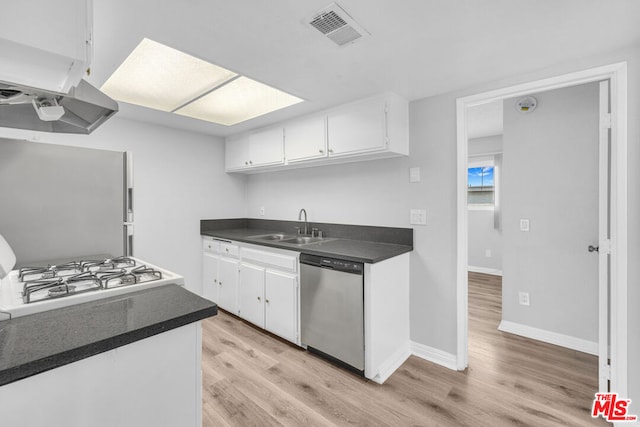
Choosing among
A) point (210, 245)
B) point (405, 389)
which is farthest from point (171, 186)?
point (405, 389)

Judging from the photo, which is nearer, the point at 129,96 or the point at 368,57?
the point at 368,57

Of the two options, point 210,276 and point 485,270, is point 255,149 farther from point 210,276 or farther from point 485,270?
point 485,270

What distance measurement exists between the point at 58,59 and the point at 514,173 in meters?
3.33

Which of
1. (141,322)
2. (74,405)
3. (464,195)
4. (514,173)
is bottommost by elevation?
(74,405)

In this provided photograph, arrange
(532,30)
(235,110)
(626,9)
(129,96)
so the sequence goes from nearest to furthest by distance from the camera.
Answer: (626,9)
(532,30)
(129,96)
(235,110)

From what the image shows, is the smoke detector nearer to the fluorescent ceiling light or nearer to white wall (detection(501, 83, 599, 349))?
the fluorescent ceiling light

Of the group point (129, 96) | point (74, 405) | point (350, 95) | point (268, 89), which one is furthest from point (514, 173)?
point (129, 96)

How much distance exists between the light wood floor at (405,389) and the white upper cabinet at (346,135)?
1.77 metres

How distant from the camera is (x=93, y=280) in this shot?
125 centimetres

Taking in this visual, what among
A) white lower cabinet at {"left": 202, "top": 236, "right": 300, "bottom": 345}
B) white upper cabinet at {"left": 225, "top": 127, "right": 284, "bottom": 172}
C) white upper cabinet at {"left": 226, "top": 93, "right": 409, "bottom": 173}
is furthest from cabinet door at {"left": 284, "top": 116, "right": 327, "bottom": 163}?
white lower cabinet at {"left": 202, "top": 236, "right": 300, "bottom": 345}

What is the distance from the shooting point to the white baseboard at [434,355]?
230 cm

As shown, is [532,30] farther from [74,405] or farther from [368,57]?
[74,405]

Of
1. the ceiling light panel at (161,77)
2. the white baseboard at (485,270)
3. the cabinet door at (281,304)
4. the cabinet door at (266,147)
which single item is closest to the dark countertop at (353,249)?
the cabinet door at (281,304)
